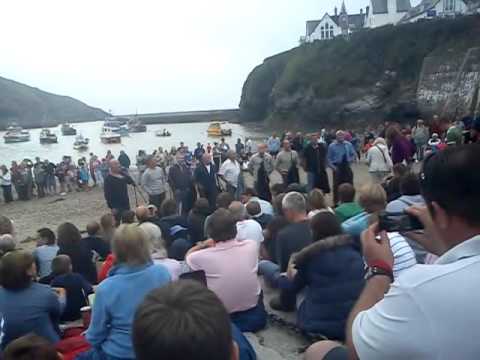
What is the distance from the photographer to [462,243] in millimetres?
1642

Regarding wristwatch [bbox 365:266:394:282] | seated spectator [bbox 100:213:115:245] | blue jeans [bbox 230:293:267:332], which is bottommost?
blue jeans [bbox 230:293:267:332]

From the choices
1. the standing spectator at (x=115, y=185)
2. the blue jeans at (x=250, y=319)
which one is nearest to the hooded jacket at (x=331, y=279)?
the blue jeans at (x=250, y=319)

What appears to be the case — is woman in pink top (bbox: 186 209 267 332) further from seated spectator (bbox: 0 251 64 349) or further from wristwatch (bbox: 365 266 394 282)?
wristwatch (bbox: 365 266 394 282)

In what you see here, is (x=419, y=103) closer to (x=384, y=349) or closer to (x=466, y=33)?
(x=466, y=33)

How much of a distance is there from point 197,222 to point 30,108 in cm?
17968

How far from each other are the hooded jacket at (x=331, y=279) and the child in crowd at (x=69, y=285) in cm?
223

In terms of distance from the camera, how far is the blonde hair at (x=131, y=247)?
3555 millimetres

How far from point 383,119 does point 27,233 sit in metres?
40.5

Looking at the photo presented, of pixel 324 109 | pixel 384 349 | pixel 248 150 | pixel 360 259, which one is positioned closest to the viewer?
pixel 384 349

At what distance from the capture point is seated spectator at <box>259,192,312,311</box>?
16.0 feet

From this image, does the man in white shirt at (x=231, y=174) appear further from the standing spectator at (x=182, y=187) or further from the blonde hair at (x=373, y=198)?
the blonde hair at (x=373, y=198)

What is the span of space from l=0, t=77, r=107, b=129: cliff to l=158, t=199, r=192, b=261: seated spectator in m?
163

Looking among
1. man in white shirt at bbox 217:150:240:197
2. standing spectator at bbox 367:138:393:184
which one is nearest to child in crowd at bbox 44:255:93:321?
man in white shirt at bbox 217:150:240:197

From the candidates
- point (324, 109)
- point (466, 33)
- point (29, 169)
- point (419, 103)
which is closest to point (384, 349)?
point (29, 169)
